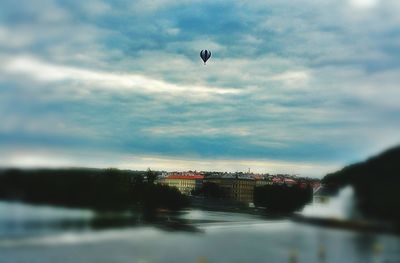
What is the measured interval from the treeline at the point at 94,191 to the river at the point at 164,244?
5.57 ft

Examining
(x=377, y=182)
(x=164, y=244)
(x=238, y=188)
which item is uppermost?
(x=238, y=188)

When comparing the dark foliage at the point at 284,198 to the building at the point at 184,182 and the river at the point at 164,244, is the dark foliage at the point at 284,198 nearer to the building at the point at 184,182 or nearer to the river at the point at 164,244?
the river at the point at 164,244

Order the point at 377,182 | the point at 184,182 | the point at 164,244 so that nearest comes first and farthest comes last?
1. the point at 164,244
2. the point at 377,182
3. the point at 184,182

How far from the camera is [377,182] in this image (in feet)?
135

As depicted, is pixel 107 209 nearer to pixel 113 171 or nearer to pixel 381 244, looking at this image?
pixel 113 171

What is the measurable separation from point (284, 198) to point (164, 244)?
32.8m

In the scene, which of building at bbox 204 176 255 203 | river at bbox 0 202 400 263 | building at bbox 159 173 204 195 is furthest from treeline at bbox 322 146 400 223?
building at bbox 159 173 204 195

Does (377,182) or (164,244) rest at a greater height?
(377,182)

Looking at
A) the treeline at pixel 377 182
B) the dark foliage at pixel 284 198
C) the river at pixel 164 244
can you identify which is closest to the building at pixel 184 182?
the dark foliage at pixel 284 198

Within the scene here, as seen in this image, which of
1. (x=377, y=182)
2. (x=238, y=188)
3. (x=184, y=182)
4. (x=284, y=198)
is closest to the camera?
(x=377, y=182)

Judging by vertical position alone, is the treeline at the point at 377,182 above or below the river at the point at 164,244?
above

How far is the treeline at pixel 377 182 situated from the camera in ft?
116

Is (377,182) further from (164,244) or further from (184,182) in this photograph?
(184,182)

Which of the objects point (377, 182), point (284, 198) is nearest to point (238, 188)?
point (284, 198)
